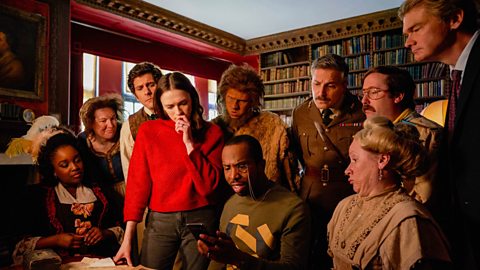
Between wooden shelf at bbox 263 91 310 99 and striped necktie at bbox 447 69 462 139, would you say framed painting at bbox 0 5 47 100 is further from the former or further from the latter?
striped necktie at bbox 447 69 462 139

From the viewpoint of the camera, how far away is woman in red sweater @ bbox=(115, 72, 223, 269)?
6.03ft

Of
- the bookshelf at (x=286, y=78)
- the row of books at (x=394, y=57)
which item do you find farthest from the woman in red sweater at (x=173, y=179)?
the bookshelf at (x=286, y=78)

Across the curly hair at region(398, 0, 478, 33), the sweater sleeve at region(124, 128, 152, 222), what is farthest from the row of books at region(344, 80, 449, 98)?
the sweater sleeve at region(124, 128, 152, 222)

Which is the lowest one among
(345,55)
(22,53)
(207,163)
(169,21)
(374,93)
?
(207,163)

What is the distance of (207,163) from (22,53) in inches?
135

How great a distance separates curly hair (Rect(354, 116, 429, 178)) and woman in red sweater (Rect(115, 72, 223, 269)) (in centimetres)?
81

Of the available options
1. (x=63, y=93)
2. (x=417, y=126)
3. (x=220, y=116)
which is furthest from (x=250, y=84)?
(x=63, y=93)

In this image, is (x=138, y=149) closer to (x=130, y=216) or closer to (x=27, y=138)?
(x=130, y=216)

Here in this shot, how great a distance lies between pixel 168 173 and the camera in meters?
1.88

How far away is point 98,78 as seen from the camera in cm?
612

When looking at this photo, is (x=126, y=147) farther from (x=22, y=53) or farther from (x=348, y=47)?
(x=348, y=47)

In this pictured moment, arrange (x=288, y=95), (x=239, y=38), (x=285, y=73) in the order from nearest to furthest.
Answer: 1. (x=288, y=95)
2. (x=285, y=73)
3. (x=239, y=38)

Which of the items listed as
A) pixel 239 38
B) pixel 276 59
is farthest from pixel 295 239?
pixel 239 38

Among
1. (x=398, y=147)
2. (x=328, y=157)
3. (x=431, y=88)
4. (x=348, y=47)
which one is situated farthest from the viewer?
(x=348, y=47)
